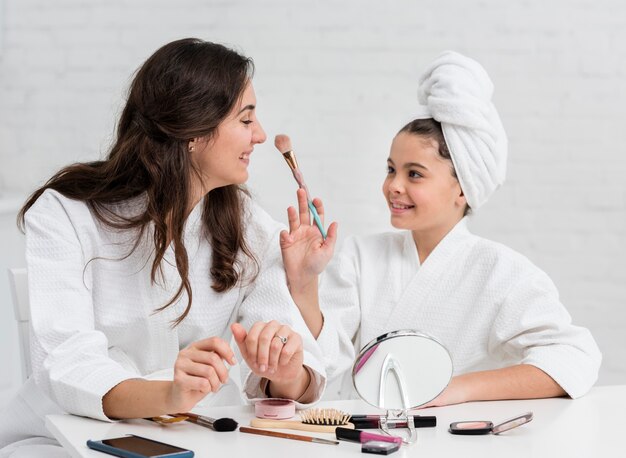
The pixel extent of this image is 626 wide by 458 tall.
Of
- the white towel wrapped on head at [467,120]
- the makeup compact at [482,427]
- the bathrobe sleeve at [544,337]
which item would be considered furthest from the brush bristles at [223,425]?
the white towel wrapped on head at [467,120]

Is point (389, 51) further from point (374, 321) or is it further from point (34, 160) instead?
point (374, 321)

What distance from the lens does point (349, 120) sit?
10.2ft

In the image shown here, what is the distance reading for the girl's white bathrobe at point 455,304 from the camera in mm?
1586

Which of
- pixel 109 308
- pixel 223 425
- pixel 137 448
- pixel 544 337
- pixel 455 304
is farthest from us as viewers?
pixel 455 304

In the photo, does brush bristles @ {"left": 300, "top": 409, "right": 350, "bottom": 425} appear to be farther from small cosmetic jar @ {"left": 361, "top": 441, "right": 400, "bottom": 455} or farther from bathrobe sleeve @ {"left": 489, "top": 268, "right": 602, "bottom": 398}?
bathrobe sleeve @ {"left": 489, "top": 268, "right": 602, "bottom": 398}

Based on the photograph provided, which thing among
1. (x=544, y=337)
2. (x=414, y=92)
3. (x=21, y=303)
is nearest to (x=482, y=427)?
(x=544, y=337)

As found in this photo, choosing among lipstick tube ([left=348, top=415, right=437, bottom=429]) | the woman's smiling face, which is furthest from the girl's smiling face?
lipstick tube ([left=348, top=415, right=437, bottom=429])

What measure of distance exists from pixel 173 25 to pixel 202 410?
2.08 metres

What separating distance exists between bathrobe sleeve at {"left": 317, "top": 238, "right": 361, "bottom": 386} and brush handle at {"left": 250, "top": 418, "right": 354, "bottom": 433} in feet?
1.34

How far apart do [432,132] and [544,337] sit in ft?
1.59

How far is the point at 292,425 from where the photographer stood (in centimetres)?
121

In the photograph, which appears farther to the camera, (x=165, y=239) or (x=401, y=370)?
(x=165, y=239)

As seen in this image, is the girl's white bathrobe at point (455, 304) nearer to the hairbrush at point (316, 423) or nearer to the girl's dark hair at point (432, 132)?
the girl's dark hair at point (432, 132)

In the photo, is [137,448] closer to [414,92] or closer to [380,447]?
[380,447]
